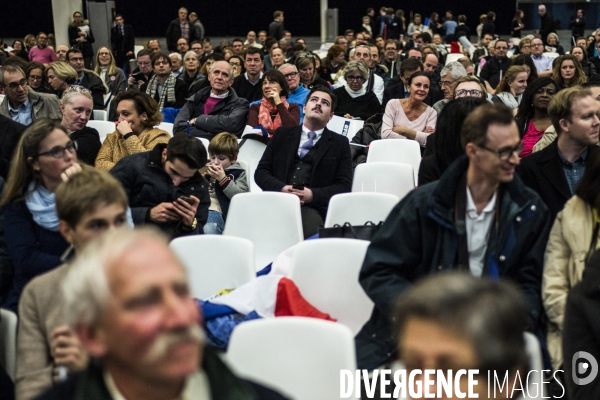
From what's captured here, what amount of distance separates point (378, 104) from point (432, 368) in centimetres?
578

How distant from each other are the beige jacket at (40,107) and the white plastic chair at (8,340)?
361 cm

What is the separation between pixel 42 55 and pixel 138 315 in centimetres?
1186

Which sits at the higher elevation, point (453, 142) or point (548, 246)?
point (453, 142)

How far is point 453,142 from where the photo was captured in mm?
3078

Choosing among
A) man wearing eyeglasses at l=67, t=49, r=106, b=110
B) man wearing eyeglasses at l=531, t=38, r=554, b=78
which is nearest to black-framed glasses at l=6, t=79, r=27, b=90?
man wearing eyeglasses at l=67, t=49, r=106, b=110

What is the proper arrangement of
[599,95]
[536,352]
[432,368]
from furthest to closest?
[599,95] → [536,352] → [432,368]

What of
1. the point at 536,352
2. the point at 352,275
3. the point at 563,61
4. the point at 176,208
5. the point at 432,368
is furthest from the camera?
the point at 563,61

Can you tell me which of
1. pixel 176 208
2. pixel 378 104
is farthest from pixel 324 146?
pixel 378 104

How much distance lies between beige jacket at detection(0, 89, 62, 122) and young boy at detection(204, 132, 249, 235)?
69.5 inches

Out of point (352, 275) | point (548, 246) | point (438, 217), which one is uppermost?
point (438, 217)

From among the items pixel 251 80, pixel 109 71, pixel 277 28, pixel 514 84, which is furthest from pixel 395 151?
pixel 277 28

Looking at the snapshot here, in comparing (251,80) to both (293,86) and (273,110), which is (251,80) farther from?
(273,110)

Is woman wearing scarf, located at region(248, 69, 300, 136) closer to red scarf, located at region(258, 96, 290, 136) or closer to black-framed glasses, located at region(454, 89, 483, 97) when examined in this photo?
red scarf, located at region(258, 96, 290, 136)

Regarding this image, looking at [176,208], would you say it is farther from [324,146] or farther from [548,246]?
[548,246]
